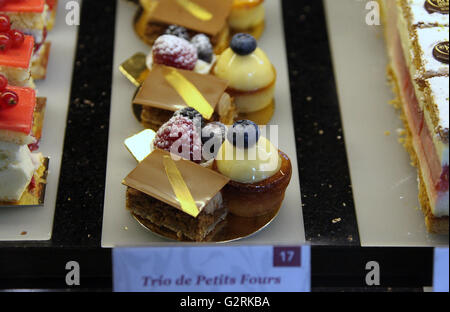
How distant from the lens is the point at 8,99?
288 cm

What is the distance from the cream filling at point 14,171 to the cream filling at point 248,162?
2.61ft

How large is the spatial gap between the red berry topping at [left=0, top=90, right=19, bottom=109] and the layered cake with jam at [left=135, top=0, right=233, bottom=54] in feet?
3.08

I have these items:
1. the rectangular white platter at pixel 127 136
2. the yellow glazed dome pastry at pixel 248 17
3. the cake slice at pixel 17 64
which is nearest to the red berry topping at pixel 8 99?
the cake slice at pixel 17 64

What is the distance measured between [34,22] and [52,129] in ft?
1.77

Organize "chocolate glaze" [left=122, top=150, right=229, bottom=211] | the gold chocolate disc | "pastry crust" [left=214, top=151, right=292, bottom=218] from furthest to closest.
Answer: the gold chocolate disc → "pastry crust" [left=214, top=151, right=292, bottom=218] → "chocolate glaze" [left=122, top=150, right=229, bottom=211]

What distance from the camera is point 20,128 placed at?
2.85 meters

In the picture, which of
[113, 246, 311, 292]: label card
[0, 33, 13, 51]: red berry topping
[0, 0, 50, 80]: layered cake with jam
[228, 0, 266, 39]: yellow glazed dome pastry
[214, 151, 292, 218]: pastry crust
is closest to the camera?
[113, 246, 311, 292]: label card

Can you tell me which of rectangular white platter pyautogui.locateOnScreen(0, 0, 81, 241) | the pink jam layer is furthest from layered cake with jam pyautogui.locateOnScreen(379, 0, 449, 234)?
rectangular white platter pyautogui.locateOnScreen(0, 0, 81, 241)

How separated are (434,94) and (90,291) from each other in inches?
59.6

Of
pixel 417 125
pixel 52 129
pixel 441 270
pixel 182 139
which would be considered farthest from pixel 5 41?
pixel 441 270

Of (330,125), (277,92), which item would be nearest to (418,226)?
(330,125)

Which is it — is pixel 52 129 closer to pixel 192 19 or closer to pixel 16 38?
pixel 16 38

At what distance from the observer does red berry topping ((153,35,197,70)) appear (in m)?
3.35

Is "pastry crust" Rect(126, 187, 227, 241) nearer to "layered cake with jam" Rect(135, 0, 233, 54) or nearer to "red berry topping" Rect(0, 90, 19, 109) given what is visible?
"red berry topping" Rect(0, 90, 19, 109)
